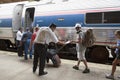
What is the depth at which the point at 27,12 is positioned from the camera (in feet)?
58.0

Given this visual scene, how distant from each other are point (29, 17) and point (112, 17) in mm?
6475

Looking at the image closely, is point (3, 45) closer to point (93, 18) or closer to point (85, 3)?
point (85, 3)

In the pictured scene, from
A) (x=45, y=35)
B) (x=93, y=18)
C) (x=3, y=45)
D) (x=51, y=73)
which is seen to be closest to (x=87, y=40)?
(x=45, y=35)

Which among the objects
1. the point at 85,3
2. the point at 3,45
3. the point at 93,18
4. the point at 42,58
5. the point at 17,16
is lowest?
the point at 3,45

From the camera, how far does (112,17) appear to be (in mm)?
13250

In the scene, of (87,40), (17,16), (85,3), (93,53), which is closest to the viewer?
(87,40)

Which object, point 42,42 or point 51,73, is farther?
point 51,73

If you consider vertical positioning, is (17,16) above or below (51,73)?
above

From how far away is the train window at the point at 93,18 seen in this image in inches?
538

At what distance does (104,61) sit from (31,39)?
3714mm

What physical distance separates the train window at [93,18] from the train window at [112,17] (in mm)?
331

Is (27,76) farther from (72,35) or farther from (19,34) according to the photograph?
(19,34)

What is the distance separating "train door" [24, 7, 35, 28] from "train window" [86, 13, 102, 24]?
451 centimetres

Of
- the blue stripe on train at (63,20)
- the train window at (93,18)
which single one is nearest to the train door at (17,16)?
the blue stripe on train at (63,20)
